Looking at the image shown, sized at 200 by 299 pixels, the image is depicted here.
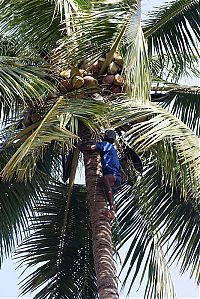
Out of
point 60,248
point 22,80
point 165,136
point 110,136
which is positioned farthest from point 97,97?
point 60,248

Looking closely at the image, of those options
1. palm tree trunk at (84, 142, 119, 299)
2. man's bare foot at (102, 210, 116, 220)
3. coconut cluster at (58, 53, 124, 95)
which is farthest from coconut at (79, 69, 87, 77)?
man's bare foot at (102, 210, 116, 220)

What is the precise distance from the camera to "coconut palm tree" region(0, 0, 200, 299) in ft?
20.8

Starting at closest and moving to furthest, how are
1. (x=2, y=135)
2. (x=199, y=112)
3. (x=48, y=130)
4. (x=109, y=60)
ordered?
(x=48, y=130)
(x=109, y=60)
(x=2, y=135)
(x=199, y=112)

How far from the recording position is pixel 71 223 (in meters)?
8.54

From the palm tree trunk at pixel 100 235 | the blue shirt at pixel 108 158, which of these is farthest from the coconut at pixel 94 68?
the palm tree trunk at pixel 100 235

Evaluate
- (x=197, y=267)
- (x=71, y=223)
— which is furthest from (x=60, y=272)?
(x=197, y=267)

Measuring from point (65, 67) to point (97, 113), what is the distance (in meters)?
0.79

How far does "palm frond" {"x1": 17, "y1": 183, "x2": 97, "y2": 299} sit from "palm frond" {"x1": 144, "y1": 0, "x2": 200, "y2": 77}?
194cm

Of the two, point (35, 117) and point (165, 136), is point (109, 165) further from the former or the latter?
point (165, 136)

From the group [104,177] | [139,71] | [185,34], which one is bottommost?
[104,177]

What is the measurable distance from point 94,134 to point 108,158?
11.0 inches

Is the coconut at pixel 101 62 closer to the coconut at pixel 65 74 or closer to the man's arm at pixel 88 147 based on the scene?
the coconut at pixel 65 74

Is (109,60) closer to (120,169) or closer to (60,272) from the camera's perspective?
(120,169)

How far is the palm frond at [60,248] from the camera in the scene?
323 inches
